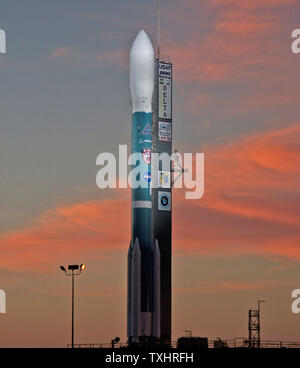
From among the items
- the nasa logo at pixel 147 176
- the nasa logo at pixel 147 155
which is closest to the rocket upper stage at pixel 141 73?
the nasa logo at pixel 147 155

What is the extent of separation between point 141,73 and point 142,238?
22.2 meters

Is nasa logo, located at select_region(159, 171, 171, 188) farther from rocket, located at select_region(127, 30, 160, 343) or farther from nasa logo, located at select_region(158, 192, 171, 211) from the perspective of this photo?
rocket, located at select_region(127, 30, 160, 343)

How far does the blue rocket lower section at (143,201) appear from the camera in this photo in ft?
474

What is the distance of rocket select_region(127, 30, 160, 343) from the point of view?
5709 inches

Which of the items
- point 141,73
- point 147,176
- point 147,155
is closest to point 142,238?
point 147,176

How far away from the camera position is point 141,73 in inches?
5782

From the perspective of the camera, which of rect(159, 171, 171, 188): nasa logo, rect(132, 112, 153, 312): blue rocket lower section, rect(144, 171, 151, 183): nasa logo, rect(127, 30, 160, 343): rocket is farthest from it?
rect(159, 171, 171, 188): nasa logo

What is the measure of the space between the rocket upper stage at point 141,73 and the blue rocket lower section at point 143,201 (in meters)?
1.64

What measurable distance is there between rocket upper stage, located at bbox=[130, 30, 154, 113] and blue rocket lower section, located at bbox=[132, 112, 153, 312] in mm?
1641

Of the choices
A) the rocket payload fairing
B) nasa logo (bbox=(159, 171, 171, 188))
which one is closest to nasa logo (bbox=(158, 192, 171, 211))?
nasa logo (bbox=(159, 171, 171, 188))

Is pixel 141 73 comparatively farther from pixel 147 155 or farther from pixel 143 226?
pixel 143 226

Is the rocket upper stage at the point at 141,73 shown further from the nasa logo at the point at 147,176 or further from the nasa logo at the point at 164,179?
the nasa logo at the point at 164,179
